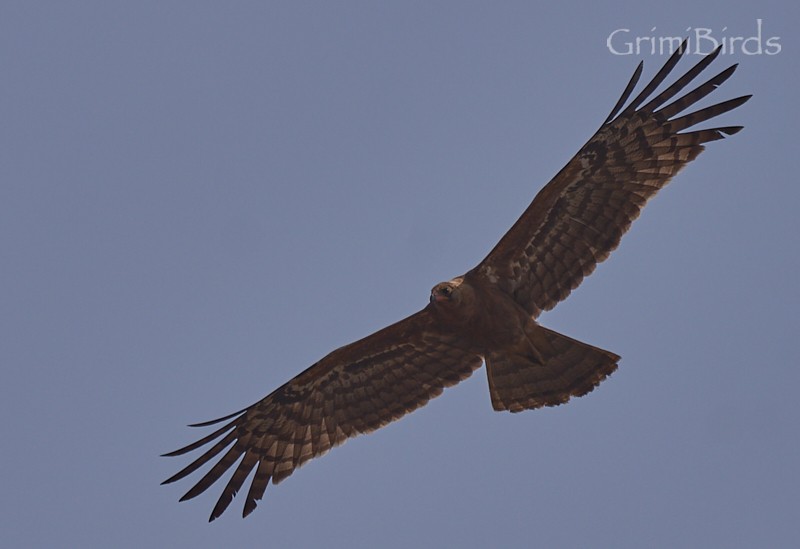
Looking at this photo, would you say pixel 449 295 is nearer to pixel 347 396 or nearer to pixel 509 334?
pixel 509 334

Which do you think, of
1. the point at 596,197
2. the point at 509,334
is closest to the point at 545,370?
the point at 509,334

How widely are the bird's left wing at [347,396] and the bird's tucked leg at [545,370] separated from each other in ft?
1.64

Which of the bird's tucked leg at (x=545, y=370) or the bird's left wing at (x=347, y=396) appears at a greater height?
the bird's left wing at (x=347, y=396)

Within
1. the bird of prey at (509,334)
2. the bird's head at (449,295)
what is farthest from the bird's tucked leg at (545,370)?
the bird's head at (449,295)

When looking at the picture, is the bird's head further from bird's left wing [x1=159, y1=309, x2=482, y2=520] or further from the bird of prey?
bird's left wing [x1=159, y1=309, x2=482, y2=520]

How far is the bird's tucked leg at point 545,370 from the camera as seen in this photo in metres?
15.0

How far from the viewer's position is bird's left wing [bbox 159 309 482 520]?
15.5m

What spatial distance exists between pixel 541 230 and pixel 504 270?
58 cm

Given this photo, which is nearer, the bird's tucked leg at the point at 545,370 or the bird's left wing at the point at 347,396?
the bird's tucked leg at the point at 545,370

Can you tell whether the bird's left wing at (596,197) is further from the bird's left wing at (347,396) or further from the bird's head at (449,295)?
the bird's left wing at (347,396)

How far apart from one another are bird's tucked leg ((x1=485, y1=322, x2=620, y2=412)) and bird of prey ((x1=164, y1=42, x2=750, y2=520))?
0.01m

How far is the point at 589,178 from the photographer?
15.0 metres

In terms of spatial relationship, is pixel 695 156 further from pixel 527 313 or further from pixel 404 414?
pixel 404 414

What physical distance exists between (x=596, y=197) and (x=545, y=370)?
6.32 ft
